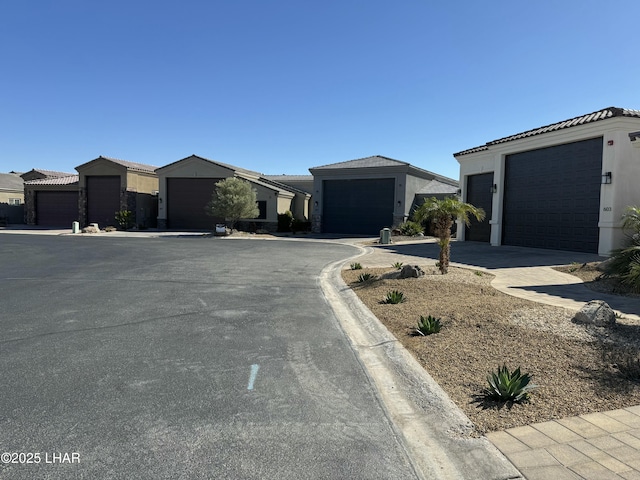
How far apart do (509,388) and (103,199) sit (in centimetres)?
4176

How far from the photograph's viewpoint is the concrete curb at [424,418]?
296 cm

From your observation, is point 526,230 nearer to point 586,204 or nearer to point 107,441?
point 586,204

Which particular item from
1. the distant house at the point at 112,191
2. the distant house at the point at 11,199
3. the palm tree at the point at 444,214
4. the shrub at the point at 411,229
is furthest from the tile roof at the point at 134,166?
the palm tree at the point at 444,214

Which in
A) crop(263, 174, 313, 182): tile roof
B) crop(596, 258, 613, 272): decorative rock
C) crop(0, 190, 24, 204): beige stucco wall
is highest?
crop(263, 174, 313, 182): tile roof

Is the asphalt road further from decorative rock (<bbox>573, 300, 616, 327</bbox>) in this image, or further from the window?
the window

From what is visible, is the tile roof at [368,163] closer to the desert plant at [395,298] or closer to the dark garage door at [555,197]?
the dark garage door at [555,197]

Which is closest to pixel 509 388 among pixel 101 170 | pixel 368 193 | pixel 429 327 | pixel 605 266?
pixel 429 327

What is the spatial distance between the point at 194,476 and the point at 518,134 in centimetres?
2035

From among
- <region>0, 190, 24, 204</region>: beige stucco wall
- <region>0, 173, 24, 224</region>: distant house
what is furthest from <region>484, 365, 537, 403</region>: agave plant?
<region>0, 190, 24, 204</region>: beige stucco wall

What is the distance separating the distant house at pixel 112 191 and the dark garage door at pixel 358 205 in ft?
56.8

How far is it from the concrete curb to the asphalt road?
0.16 meters

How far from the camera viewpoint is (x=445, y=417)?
369 cm

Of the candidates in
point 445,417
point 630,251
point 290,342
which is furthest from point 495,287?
point 445,417

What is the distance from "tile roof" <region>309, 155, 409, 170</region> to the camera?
3306 centimetres
